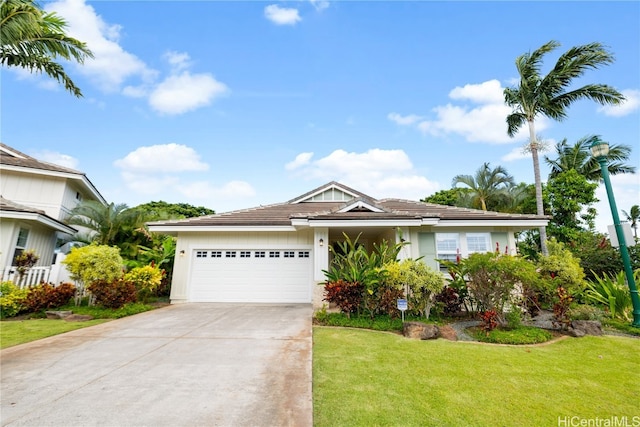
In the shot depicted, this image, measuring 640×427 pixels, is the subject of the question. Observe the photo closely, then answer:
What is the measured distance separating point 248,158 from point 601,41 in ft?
63.6

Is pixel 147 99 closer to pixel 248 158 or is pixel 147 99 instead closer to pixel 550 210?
pixel 248 158

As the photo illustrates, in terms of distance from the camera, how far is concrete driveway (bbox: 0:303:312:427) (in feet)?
9.09

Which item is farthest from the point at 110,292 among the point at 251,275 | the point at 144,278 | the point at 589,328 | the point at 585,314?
the point at 585,314

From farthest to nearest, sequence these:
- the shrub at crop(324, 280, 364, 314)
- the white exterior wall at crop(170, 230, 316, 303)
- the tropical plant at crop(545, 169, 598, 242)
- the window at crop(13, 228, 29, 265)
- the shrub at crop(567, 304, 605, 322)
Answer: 1. the tropical plant at crop(545, 169, 598, 242)
2. the white exterior wall at crop(170, 230, 316, 303)
3. the window at crop(13, 228, 29, 265)
4. the shrub at crop(567, 304, 605, 322)
5. the shrub at crop(324, 280, 364, 314)

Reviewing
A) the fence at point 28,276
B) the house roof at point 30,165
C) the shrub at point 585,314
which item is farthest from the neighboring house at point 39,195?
the shrub at point 585,314

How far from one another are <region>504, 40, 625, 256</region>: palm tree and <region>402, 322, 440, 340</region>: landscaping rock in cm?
1128

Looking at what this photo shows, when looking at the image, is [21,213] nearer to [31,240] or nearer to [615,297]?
[31,240]

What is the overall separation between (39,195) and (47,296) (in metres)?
7.70

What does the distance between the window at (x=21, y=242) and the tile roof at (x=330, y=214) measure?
5097 millimetres

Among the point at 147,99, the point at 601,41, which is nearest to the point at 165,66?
the point at 147,99

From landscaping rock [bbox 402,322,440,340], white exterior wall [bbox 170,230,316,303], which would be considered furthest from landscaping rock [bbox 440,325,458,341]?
white exterior wall [bbox 170,230,316,303]

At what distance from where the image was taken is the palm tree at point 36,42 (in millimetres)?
8195

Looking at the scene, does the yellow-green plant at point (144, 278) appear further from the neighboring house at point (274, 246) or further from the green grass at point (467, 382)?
the green grass at point (467, 382)

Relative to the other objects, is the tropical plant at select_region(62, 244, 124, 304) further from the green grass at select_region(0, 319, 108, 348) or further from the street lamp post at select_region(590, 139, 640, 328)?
the street lamp post at select_region(590, 139, 640, 328)
